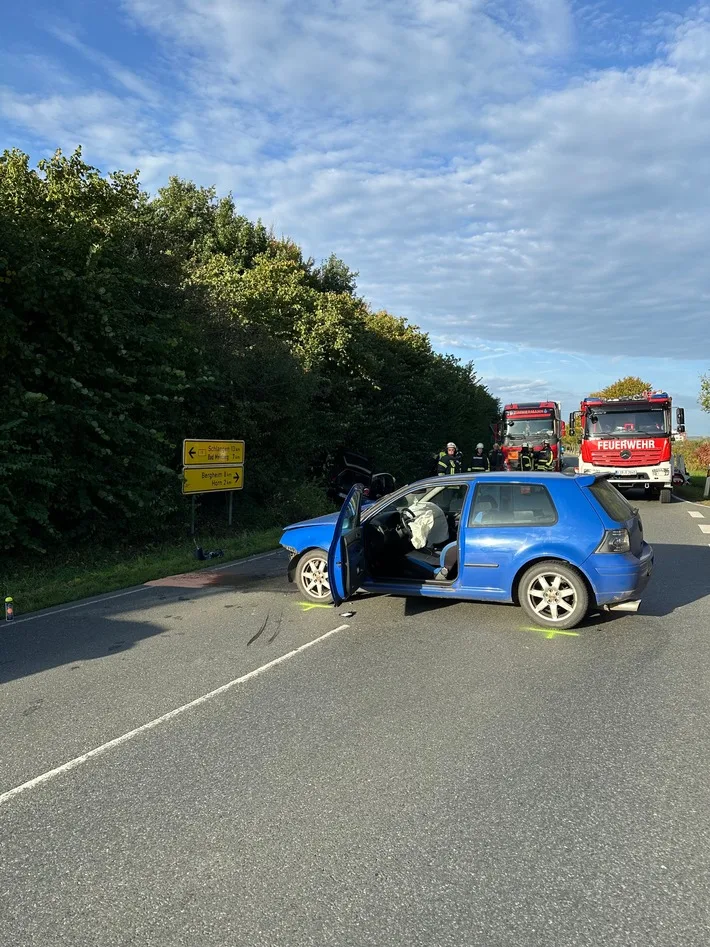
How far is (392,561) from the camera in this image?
306 inches

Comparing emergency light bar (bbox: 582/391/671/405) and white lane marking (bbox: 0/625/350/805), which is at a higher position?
emergency light bar (bbox: 582/391/671/405)

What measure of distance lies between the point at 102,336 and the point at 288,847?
9528 mm

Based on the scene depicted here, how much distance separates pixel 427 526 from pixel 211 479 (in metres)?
6.51

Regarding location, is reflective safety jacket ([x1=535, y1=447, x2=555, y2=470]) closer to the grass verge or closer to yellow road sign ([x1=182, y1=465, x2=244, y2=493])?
yellow road sign ([x1=182, y1=465, x2=244, y2=493])

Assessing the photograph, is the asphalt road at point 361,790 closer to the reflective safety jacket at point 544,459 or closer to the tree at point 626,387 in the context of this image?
the reflective safety jacket at point 544,459

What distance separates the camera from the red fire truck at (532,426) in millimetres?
27625

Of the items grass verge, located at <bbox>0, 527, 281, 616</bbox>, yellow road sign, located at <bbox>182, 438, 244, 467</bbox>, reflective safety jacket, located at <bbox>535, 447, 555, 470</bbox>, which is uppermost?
reflective safety jacket, located at <bbox>535, 447, 555, 470</bbox>

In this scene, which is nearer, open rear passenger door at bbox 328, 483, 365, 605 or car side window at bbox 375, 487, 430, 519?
open rear passenger door at bbox 328, 483, 365, 605

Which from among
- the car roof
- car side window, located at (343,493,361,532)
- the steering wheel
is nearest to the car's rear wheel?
car side window, located at (343,493,361,532)

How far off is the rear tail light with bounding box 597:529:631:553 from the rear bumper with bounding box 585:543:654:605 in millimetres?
58

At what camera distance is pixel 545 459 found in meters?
25.6

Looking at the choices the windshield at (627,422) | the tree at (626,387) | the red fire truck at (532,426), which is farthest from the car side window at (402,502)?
the tree at (626,387)

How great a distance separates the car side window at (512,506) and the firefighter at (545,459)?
1786cm

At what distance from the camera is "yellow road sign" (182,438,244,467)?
1266 cm
